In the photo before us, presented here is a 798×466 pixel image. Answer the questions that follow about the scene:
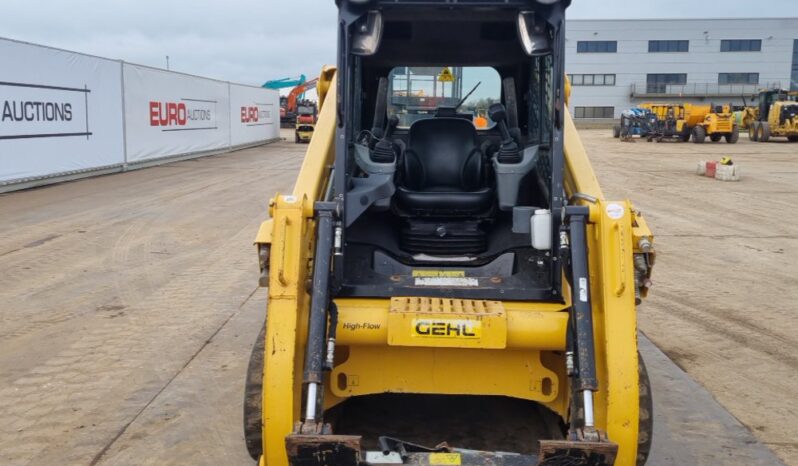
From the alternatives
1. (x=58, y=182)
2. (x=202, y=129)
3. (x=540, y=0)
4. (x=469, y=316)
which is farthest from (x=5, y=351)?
(x=202, y=129)

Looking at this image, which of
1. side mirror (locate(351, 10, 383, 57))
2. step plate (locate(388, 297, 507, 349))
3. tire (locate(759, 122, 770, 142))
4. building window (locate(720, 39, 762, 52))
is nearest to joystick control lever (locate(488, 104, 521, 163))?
side mirror (locate(351, 10, 383, 57))

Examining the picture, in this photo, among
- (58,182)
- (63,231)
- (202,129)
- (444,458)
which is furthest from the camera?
(202,129)

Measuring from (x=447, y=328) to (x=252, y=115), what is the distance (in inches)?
1243

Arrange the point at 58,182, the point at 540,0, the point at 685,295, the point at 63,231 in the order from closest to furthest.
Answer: the point at 540,0
the point at 685,295
the point at 63,231
the point at 58,182

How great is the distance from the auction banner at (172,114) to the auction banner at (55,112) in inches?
36.9

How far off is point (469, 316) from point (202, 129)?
24.6 m

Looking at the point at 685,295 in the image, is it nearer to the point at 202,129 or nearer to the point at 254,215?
the point at 254,215

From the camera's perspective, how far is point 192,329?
22.3 ft

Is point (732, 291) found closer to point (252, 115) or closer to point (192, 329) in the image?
point (192, 329)

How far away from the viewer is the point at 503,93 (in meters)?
5.95

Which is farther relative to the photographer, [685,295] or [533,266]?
[685,295]

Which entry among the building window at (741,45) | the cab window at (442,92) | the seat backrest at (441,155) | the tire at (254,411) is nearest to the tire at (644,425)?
the tire at (254,411)

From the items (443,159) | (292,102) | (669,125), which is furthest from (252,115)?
(443,159)

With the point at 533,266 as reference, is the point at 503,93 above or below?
above
